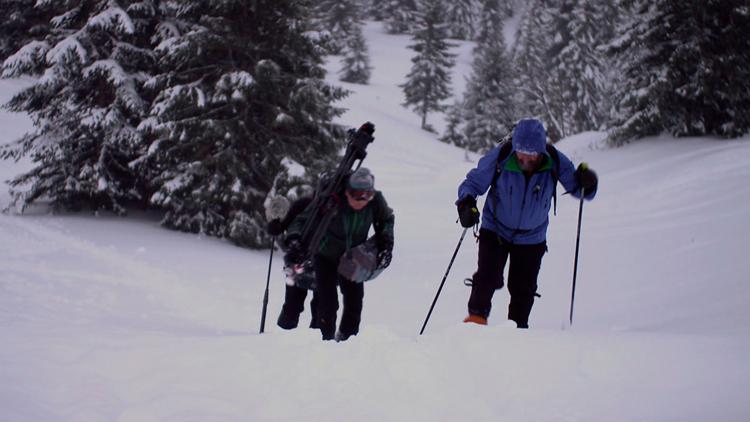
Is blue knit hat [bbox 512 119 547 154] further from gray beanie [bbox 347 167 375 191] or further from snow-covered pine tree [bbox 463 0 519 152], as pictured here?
snow-covered pine tree [bbox 463 0 519 152]

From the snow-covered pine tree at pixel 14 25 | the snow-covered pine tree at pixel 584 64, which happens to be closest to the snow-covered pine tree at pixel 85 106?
the snow-covered pine tree at pixel 14 25

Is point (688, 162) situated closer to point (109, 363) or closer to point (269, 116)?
point (269, 116)

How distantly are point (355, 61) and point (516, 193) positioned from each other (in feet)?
149

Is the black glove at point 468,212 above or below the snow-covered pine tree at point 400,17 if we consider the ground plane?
below

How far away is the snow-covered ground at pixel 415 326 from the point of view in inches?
115

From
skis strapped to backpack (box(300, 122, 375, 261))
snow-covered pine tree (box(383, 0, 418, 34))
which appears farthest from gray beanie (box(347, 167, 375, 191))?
snow-covered pine tree (box(383, 0, 418, 34))

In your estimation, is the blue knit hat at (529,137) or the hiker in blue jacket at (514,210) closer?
the blue knit hat at (529,137)

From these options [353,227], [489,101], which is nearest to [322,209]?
[353,227]

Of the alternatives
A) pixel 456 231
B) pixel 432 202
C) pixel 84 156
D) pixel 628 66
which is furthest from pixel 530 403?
pixel 628 66

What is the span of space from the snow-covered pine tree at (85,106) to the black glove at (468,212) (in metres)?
9.28

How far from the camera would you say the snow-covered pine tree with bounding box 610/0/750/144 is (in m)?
13.9

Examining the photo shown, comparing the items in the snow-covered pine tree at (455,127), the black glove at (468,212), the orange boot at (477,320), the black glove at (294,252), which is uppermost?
the black glove at (468,212)

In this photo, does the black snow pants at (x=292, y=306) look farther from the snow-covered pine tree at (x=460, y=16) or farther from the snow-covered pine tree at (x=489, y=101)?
the snow-covered pine tree at (x=460, y=16)

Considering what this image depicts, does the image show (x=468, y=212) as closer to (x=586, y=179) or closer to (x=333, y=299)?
(x=586, y=179)
